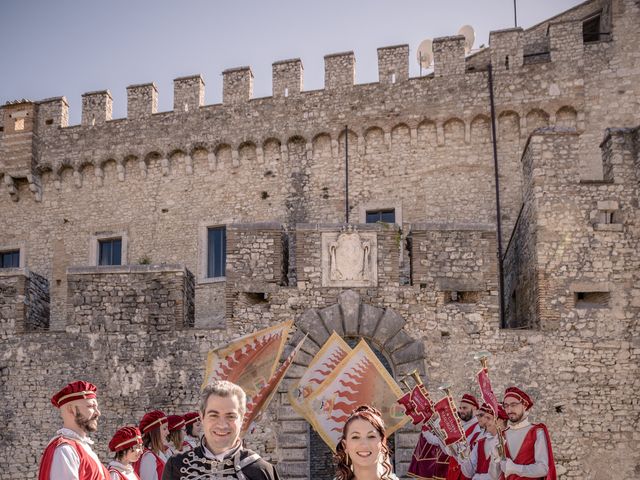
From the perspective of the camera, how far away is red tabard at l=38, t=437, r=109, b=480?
6598 millimetres

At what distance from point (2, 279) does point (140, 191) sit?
7354 millimetres

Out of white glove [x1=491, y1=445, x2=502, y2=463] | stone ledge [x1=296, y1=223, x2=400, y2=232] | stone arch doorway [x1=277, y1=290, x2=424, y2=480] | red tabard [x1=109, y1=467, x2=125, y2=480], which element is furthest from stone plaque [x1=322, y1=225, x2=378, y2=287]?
red tabard [x1=109, y1=467, x2=125, y2=480]

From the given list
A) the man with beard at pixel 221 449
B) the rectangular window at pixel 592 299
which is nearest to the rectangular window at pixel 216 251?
the rectangular window at pixel 592 299

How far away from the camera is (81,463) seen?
673 centimetres

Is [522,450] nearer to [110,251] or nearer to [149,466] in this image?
[149,466]

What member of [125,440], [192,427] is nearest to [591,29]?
[192,427]

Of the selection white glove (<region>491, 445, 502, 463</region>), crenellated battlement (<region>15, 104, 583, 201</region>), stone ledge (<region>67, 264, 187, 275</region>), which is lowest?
white glove (<region>491, 445, 502, 463</region>)

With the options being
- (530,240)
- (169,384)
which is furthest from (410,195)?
(169,384)

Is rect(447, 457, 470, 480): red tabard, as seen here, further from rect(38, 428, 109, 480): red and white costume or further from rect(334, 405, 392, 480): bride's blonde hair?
rect(334, 405, 392, 480): bride's blonde hair

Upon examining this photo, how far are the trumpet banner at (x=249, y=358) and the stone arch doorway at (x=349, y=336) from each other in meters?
0.46

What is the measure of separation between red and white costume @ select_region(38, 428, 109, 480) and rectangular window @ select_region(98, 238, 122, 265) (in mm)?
16533

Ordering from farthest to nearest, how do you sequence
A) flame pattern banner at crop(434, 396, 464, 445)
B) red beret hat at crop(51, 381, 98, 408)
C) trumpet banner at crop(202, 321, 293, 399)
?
1. trumpet banner at crop(202, 321, 293, 399)
2. flame pattern banner at crop(434, 396, 464, 445)
3. red beret hat at crop(51, 381, 98, 408)

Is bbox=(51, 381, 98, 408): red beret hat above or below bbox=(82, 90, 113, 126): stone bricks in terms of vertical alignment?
below

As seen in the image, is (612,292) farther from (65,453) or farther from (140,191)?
(140,191)
